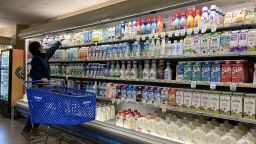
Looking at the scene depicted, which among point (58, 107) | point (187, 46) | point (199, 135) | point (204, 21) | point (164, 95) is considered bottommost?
point (199, 135)

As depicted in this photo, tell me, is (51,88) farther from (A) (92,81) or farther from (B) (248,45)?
(B) (248,45)

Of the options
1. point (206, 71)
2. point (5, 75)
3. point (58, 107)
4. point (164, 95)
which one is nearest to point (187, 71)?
point (206, 71)

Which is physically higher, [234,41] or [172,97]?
[234,41]

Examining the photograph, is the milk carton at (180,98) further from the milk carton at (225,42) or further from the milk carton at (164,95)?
the milk carton at (225,42)

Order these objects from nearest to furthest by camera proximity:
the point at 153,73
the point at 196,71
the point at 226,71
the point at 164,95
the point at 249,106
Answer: the point at 249,106 < the point at 226,71 < the point at 196,71 < the point at 164,95 < the point at 153,73

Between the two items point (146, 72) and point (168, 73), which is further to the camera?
point (146, 72)

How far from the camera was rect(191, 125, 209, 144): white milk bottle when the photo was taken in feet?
8.94

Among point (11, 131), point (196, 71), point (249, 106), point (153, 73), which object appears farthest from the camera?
point (11, 131)

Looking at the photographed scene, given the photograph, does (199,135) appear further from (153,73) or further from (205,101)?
(153,73)

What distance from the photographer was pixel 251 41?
246 cm

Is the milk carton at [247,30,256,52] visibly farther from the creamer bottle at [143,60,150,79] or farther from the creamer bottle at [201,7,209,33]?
the creamer bottle at [143,60,150,79]

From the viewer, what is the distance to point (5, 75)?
6.82 meters

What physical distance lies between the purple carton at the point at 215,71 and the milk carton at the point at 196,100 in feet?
0.78

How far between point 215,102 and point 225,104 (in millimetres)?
114
